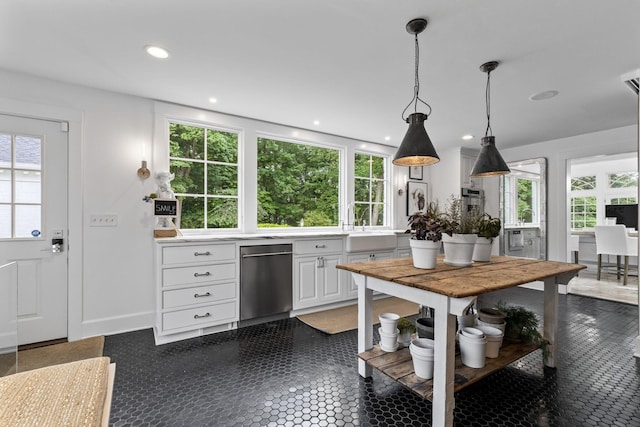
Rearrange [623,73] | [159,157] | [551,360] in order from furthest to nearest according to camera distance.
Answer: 1. [159,157]
2. [623,73]
3. [551,360]

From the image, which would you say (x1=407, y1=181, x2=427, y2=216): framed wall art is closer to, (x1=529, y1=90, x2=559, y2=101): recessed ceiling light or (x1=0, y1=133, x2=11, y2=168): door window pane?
(x1=529, y1=90, x2=559, y2=101): recessed ceiling light

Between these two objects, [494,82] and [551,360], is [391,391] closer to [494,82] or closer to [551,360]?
[551,360]

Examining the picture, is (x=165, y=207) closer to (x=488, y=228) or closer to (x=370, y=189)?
(x=488, y=228)

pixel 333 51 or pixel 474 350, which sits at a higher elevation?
pixel 333 51

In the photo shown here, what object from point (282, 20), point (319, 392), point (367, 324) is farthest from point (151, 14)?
point (319, 392)

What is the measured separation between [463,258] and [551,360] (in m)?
1.12

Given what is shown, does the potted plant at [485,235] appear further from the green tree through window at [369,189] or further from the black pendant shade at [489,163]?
the green tree through window at [369,189]

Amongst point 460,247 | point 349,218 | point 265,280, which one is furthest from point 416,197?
point 460,247

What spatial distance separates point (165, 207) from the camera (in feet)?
9.75

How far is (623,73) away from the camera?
2.50 m

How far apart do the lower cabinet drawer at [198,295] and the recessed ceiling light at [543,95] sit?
Result: 3552mm

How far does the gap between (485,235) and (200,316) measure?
8.45 ft

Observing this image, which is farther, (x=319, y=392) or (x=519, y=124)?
(x=519, y=124)

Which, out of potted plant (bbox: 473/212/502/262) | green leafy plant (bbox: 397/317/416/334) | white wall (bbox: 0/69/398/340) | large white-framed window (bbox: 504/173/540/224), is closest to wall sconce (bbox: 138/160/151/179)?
white wall (bbox: 0/69/398/340)
